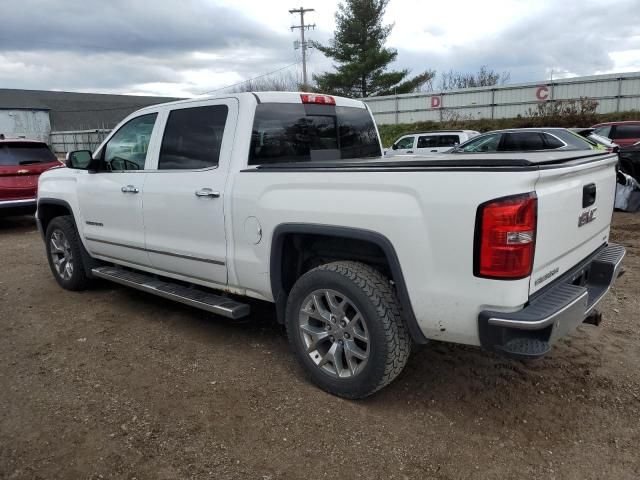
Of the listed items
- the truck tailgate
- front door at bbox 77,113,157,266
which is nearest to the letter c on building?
the truck tailgate

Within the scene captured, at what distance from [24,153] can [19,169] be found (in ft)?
1.62

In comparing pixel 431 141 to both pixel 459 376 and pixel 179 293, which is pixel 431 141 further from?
pixel 459 376

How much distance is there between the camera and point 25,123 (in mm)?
42312

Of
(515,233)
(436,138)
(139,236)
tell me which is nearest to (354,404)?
(515,233)

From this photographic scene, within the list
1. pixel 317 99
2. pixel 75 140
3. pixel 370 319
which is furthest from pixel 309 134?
pixel 75 140

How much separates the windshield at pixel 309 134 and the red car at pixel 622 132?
11.7 meters

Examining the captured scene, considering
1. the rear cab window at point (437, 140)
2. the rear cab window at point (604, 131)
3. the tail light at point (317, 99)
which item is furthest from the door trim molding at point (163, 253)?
the rear cab window at point (437, 140)

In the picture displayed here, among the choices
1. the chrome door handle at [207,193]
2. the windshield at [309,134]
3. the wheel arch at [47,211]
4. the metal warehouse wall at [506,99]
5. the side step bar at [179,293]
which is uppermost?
the metal warehouse wall at [506,99]

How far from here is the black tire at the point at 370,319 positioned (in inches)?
117

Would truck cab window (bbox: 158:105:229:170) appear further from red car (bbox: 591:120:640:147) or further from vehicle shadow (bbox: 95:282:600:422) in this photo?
Answer: red car (bbox: 591:120:640:147)

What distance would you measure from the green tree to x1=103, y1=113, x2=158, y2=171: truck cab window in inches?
1332

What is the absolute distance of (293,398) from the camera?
11.0 ft

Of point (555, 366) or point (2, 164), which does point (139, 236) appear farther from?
point (2, 164)

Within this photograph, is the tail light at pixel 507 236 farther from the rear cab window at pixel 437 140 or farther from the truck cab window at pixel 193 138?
the rear cab window at pixel 437 140
